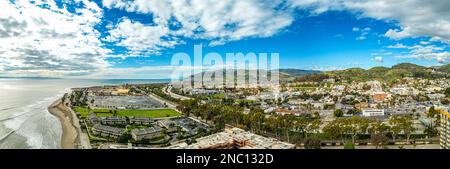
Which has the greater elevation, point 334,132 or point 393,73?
point 393,73

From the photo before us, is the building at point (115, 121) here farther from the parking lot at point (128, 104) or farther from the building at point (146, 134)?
the parking lot at point (128, 104)

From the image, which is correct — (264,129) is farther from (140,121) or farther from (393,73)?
(393,73)

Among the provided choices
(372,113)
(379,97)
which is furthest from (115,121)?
(379,97)

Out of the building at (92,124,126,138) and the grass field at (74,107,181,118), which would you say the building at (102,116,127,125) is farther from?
the grass field at (74,107,181,118)

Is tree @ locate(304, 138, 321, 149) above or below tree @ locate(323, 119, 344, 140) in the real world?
below

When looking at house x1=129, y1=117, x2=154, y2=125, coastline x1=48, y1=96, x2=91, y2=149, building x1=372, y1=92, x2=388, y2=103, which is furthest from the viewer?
building x1=372, y1=92, x2=388, y2=103

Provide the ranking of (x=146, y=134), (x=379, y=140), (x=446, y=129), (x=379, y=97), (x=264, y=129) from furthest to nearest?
(x=379, y=97)
(x=264, y=129)
(x=146, y=134)
(x=379, y=140)
(x=446, y=129)

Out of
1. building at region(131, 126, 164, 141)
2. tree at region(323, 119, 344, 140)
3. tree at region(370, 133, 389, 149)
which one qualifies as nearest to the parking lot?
building at region(131, 126, 164, 141)
